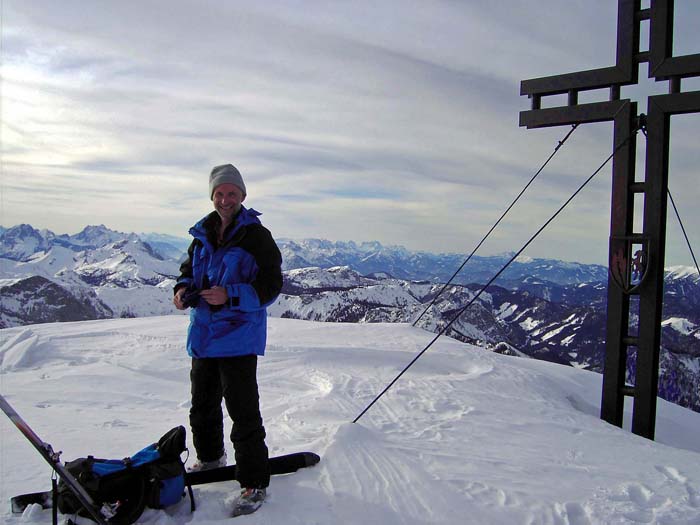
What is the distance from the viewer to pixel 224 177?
3764 millimetres

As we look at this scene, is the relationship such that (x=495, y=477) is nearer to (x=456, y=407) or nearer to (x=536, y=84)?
(x=456, y=407)

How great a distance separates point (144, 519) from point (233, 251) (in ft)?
6.25

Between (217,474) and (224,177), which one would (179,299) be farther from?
(217,474)

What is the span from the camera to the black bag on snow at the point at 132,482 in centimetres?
322

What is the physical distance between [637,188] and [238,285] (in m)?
5.72

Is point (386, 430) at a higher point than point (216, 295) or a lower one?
lower

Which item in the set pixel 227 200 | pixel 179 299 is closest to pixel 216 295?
pixel 179 299

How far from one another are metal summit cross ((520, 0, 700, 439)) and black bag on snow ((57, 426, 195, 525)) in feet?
19.4

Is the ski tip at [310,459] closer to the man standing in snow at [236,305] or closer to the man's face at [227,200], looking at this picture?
the man standing in snow at [236,305]

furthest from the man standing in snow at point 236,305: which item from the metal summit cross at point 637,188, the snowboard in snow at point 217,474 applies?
the metal summit cross at point 637,188

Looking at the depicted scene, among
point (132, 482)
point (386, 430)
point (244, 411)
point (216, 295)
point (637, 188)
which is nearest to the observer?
point (132, 482)

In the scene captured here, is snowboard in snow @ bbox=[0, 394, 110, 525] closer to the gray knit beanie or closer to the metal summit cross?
the gray knit beanie

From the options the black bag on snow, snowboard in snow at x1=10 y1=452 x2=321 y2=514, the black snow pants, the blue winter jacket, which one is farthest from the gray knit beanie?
snowboard in snow at x1=10 y1=452 x2=321 y2=514

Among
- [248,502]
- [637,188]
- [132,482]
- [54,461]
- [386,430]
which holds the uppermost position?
[637,188]
